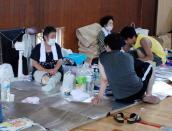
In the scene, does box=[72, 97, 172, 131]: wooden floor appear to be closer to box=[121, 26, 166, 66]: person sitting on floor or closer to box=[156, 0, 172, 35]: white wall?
box=[121, 26, 166, 66]: person sitting on floor

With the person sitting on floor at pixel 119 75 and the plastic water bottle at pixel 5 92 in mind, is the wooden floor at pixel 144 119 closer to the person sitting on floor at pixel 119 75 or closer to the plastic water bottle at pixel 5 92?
the person sitting on floor at pixel 119 75

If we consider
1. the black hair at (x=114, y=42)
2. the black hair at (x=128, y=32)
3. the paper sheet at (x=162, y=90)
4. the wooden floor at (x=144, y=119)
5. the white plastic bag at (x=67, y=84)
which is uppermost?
the black hair at (x=128, y=32)

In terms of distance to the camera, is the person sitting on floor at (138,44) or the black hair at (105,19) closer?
the person sitting on floor at (138,44)

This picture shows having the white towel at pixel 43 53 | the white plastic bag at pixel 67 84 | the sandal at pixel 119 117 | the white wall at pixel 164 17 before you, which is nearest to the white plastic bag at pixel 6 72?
the white towel at pixel 43 53

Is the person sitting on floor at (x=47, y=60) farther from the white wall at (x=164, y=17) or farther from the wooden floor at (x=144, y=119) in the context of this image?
the white wall at (x=164, y=17)

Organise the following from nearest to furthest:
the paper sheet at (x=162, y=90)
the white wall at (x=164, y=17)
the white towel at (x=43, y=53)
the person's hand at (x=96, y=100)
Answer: the person's hand at (x=96, y=100) < the paper sheet at (x=162, y=90) < the white towel at (x=43, y=53) < the white wall at (x=164, y=17)

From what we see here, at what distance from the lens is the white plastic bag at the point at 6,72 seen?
4.21m

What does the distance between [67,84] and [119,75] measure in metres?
0.68

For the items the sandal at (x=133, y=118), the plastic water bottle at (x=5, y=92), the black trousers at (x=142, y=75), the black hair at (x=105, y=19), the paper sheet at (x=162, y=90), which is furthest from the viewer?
the black hair at (x=105, y=19)

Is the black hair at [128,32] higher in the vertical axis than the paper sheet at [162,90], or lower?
higher

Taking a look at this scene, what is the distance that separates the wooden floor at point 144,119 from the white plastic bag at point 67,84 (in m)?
0.69

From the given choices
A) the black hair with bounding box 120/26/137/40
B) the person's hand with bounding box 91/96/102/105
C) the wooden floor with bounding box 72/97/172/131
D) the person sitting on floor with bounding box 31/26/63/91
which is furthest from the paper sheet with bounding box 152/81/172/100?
the person sitting on floor with bounding box 31/26/63/91

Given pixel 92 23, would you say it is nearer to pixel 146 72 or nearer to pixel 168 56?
pixel 168 56

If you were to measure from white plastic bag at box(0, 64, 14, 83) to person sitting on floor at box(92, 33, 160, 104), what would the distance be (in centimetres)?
110
